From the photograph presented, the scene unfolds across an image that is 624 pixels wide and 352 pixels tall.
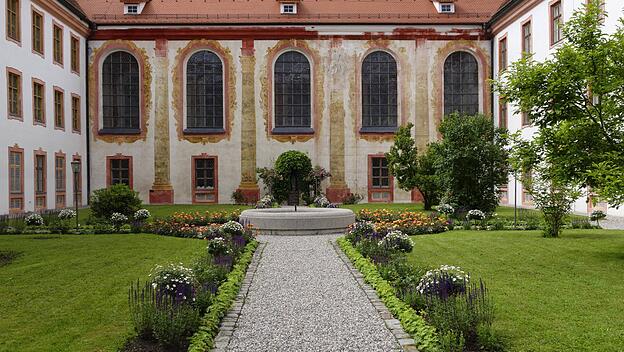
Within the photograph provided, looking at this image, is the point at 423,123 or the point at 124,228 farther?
the point at 423,123

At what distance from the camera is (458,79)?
3528cm

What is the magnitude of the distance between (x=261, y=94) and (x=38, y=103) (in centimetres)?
1104

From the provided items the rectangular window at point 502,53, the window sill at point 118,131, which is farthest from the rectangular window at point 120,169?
the rectangular window at point 502,53

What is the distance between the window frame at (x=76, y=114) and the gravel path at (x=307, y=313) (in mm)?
23042

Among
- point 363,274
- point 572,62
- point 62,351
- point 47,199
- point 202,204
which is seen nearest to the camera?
point 62,351

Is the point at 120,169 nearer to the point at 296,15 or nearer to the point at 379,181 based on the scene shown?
the point at 296,15

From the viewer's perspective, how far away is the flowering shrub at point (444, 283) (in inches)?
305

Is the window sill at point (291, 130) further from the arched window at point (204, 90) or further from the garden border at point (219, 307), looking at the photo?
the garden border at point (219, 307)

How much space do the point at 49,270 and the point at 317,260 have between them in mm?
4904

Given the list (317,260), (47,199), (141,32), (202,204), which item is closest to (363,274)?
(317,260)

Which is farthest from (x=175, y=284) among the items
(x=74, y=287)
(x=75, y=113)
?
(x=75, y=113)

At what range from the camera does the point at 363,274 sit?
36.8 feet

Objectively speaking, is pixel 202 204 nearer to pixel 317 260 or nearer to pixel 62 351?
pixel 317 260

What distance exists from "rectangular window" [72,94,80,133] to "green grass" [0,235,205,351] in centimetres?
1660
